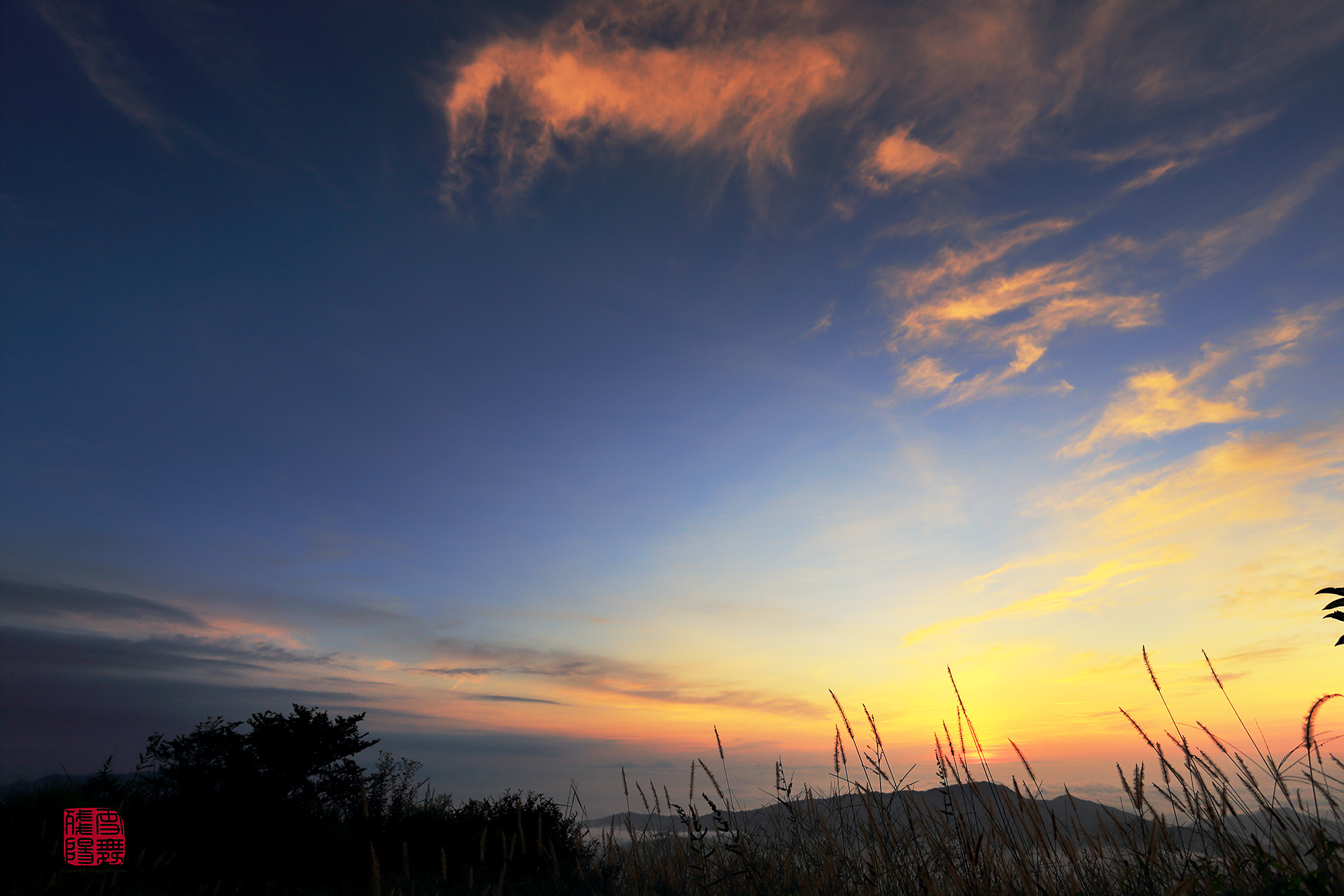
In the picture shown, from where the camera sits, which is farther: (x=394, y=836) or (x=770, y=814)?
(x=394, y=836)

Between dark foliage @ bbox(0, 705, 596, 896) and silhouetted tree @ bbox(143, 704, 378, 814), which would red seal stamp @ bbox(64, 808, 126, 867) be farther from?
silhouetted tree @ bbox(143, 704, 378, 814)

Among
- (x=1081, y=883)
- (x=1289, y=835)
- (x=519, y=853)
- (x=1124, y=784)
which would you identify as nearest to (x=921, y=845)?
(x=1081, y=883)

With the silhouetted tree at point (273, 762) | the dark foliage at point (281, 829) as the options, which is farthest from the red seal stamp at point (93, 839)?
the silhouetted tree at point (273, 762)

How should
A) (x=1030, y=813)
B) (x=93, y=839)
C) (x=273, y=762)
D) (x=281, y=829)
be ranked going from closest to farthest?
(x=1030, y=813) → (x=93, y=839) → (x=281, y=829) → (x=273, y=762)

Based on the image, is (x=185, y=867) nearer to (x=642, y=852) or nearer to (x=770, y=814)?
(x=642, y=852)

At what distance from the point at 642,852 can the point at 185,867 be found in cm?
896

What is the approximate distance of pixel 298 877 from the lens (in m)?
10.7

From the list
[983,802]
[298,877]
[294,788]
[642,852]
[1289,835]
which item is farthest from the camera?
[294,788]

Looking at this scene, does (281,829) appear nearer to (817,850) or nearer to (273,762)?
(273,762)

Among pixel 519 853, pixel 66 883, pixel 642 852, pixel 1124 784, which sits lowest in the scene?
pixel 519 853

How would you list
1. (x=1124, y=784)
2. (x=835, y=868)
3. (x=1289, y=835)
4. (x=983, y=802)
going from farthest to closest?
(x=835, y=868) < (x=983, y=802) < (x=1124, y=784) < (x=1289, y=835)

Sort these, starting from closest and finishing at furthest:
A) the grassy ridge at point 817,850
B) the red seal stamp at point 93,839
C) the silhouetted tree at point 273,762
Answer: the grassy ridge at point 817,850, the red seal stamp at point 93,839, the silhouetted tree at point 273,762

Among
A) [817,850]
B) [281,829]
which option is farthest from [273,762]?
[817,850]

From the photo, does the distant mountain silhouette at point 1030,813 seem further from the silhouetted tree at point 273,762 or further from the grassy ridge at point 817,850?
the silhouetted tree at point 273,762
